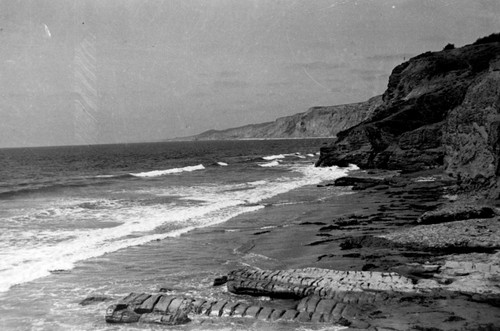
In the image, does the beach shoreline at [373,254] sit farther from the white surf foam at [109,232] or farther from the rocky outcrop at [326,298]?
the white surf foam at [109,232]

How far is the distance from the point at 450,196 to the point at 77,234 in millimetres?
15697

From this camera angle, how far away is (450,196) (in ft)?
67.3

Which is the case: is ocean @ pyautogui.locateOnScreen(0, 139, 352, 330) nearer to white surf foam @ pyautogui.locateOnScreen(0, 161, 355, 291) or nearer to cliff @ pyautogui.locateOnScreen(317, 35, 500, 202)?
white surf foam @ pyautogui.locateOnScreen(0, 161, 355, 291)

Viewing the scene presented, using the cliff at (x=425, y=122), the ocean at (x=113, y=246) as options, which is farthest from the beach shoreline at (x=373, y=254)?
the cliff at (x=425, y=122)

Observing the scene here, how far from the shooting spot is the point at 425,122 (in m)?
41.7

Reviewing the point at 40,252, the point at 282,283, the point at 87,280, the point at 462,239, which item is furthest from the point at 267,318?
the point at 40,252

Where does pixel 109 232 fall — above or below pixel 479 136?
below

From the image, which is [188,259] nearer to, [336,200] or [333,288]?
[333,288]

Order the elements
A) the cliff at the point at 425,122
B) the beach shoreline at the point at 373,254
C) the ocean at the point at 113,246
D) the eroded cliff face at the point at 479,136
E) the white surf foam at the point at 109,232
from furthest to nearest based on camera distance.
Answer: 1. the cliff at the point at 425,122
2. the eroded cliff face at the point at 479,136
3. the white surf foam at the point at 109,232
4. the ocean at the point at 113,246
5. the beach shoreline at the point at 373,254

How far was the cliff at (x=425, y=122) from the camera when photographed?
858 inches

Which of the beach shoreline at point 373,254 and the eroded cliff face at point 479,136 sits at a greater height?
the eroded cliff face at point 479,136

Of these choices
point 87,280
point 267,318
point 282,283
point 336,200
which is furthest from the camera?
point 336,200

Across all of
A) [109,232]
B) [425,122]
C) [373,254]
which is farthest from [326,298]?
[425,122]

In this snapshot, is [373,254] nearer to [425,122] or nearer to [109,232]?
[109,232]
